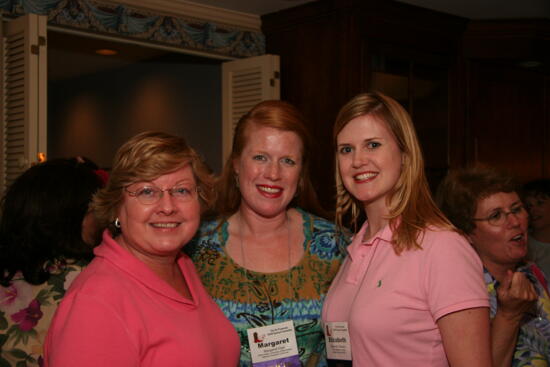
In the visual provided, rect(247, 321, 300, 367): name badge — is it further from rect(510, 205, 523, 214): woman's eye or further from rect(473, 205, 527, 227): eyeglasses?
rect(510, 205, 523, 214): woman's eye

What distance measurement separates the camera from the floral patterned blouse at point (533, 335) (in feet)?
6.50

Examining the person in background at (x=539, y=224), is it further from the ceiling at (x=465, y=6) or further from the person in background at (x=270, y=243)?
the person in background at (x=270, y=243)

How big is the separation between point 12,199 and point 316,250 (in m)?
1.11

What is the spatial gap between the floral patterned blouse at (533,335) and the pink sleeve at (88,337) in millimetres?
1277

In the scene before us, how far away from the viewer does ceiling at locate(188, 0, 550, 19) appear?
4273 millimetres

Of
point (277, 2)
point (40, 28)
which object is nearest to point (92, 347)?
point (40, 28)

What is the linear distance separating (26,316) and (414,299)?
1251mm

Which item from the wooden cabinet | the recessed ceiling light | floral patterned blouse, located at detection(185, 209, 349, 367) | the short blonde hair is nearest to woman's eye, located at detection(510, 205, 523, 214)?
floral patterned blouse, located at detection(185, 209, 349, 367)

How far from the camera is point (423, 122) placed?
4.64m

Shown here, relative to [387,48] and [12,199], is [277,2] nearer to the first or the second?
[387,48]

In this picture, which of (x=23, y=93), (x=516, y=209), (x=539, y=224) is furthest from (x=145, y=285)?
(x=539, y=224)

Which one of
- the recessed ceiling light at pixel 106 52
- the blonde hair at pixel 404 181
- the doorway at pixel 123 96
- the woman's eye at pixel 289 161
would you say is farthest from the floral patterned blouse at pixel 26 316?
the recessed ceiling light at pixel 106 52

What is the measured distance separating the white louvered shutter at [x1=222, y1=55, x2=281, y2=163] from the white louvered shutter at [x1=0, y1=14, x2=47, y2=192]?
1.57 metres

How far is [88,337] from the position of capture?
4.25ft
